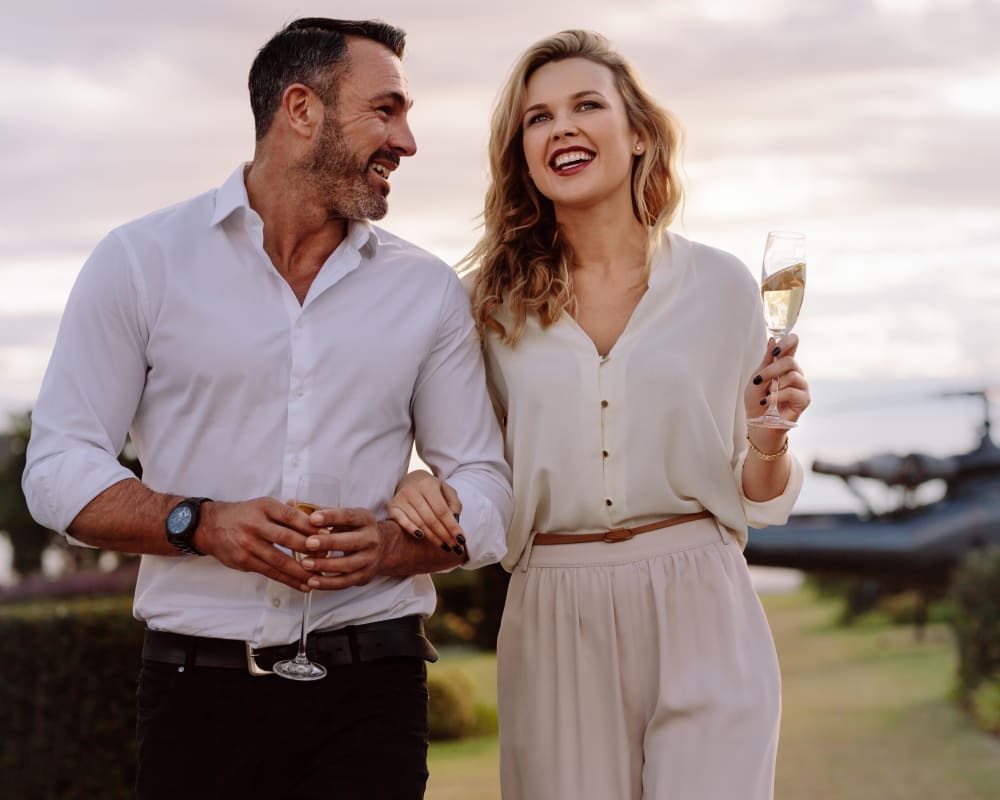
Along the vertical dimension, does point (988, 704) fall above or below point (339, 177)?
below

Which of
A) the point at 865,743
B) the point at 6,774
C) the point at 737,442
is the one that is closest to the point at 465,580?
the point at 865,743

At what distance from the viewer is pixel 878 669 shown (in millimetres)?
16969

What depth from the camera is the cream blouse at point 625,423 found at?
3811mm

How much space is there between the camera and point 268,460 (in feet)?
11.0

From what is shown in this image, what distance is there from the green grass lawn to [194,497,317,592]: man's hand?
7729 mm

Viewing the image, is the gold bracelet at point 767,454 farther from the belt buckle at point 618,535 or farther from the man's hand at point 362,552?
the man's hand at point 362,552

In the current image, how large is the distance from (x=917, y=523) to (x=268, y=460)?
1408 cm

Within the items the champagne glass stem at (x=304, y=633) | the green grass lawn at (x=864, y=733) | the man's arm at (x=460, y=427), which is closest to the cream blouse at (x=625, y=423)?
the man's arm at (x=460, y=427)

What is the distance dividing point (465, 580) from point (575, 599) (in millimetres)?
9251

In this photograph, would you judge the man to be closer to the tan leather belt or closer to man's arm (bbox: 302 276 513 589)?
man's arm (bbox: 302 276 513 589)

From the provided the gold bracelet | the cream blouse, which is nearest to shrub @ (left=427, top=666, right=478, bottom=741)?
the cream blouse

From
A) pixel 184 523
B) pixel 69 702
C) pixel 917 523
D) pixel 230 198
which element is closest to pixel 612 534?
pixel 184 523

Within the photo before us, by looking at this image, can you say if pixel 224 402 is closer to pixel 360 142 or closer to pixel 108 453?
pixel 108 453

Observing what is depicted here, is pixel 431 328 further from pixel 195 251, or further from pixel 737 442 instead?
pixel 737 442
